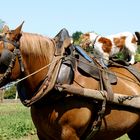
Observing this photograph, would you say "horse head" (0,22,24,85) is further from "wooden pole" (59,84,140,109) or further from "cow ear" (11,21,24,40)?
"wooden pole" (59,84,140,109)

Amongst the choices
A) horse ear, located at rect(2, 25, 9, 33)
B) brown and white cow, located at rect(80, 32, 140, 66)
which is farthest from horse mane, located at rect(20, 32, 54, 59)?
brown and white cow, located at rect(80, 32, 140, 66)

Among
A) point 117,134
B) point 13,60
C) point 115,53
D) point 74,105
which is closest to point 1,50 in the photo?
point 13,60

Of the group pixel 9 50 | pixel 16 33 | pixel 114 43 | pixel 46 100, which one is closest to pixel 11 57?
pixel 9 50

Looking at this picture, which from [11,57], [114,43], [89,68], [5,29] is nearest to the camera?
[11,57]

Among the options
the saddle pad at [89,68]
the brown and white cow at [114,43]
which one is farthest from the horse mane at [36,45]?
the brown and white cow at [114,43]

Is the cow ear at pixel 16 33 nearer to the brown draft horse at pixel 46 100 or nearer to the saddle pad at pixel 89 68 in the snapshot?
the brown draft horse at pixel 46 100

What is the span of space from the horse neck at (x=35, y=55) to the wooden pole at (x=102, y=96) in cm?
32

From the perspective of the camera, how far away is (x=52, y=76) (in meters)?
4.82

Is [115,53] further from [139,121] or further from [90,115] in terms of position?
[90,115]

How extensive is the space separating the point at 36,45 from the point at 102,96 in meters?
0.95

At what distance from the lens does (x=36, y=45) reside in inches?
189

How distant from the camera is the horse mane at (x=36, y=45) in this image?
4.75 meters

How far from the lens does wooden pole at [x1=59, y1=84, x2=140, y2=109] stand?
4.79 meters

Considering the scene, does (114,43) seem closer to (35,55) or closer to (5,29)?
(35,55)
